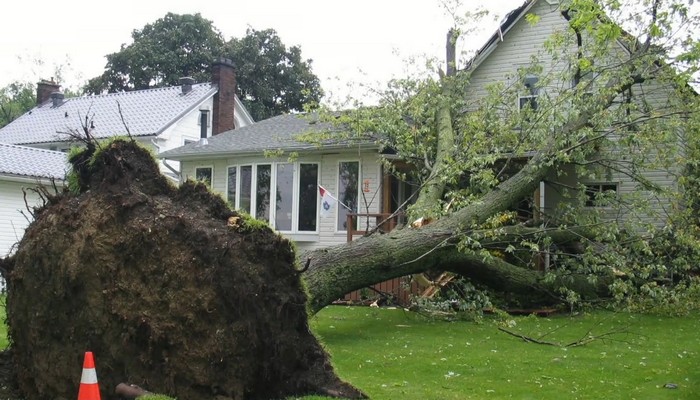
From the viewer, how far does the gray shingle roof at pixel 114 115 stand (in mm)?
27469

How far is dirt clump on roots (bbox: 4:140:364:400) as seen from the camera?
5.21 meters

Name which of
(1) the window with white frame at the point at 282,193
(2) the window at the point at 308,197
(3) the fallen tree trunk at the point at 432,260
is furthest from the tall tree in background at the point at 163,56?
(3) the fallen tree trunk at the point at 432,260

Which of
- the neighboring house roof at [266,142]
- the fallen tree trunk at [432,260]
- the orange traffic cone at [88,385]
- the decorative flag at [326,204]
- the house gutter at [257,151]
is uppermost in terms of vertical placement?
the neighboring house roof at [266,142]

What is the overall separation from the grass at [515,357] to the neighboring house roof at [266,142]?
563 cm

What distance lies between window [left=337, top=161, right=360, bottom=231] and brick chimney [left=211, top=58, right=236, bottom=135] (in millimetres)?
10915

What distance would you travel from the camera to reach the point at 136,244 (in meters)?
5.48

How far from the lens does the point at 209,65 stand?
45469mm

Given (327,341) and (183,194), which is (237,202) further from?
(183,194)

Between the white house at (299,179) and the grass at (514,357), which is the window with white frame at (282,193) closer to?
the white house at (299,179)

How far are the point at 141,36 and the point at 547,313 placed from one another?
135 ft

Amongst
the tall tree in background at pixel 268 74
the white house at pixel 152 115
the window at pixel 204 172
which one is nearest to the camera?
the window at pixel 204 172

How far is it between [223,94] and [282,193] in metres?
10.3

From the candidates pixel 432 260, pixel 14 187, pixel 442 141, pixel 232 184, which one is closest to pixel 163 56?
pixel 14 187

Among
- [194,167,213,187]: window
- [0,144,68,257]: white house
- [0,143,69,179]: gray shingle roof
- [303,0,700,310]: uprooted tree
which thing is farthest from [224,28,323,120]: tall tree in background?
[303,0,700,310]: uprooted tree
